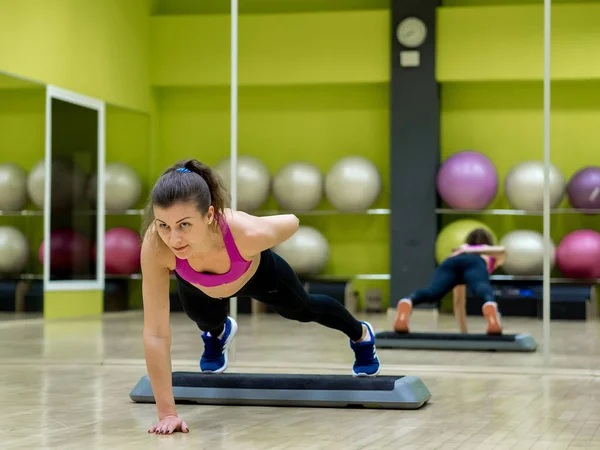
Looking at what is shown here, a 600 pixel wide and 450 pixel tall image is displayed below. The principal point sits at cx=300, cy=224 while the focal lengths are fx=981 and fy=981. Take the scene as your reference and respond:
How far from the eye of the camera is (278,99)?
34.2ft

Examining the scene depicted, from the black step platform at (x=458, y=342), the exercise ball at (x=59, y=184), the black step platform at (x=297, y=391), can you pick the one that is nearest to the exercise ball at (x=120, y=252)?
the exercise ball at (x=59, y=184)

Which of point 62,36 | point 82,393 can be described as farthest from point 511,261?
point 82,393

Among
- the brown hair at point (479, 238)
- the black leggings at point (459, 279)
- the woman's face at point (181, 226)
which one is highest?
the woman's face at point (181, 226)

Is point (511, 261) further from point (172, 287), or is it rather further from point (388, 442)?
point (388, 442)

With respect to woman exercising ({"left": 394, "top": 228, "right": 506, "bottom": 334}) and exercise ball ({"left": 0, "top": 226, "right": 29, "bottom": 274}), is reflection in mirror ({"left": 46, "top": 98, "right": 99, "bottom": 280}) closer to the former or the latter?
exercise ball ({"left": 0, "top": 226, "right": 29, "bottom": 274})

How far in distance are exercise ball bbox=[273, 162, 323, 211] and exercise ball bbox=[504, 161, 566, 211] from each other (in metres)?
1.84

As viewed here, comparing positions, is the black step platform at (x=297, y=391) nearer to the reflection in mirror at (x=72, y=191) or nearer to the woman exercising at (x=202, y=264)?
the woman exercising at (x=202, y=264)

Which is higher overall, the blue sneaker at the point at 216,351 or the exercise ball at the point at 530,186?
the exercise ball at the point at 530,186

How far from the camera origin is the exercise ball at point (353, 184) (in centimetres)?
950

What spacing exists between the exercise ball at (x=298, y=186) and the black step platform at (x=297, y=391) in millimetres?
5990

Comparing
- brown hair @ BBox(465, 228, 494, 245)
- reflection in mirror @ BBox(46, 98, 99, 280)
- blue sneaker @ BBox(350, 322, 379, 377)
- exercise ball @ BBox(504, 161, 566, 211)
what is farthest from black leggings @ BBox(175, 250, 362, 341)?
exercise ball @ BBox(504, 161, 566, 211)

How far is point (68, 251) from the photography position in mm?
8773

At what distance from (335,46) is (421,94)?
1.04 meters

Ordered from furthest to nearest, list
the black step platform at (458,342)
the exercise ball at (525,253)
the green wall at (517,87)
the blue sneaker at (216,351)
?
the green wall at (517,87) → the exercise ball at (525,253) → the black step platform at (458,342) → the blue sneaker at (216,351)
